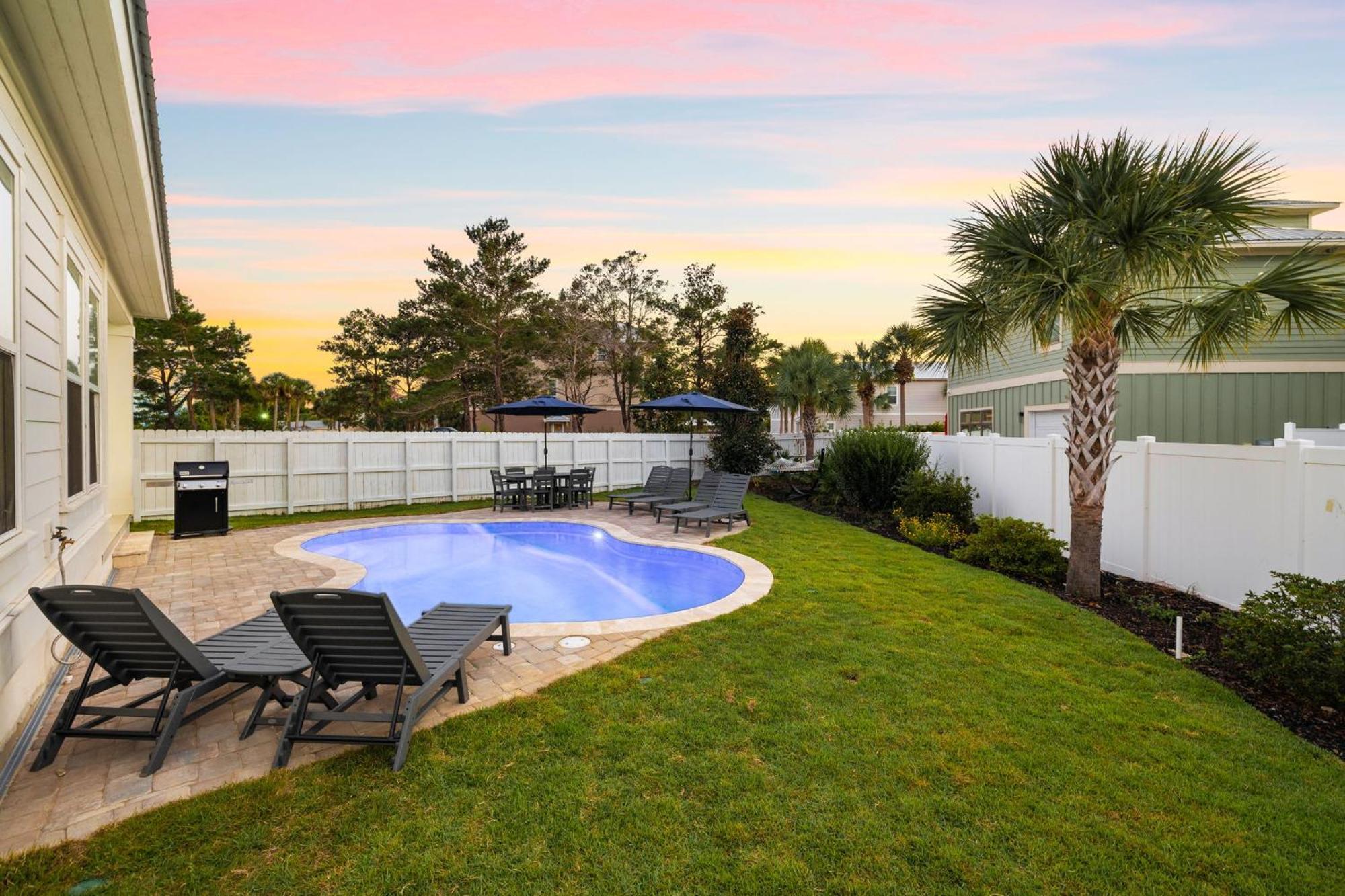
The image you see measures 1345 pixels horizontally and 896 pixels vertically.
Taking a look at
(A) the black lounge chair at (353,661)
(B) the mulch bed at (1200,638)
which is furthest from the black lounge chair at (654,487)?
(A) the black lounge chair at (353,661)

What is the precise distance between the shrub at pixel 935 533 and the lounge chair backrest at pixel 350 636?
829 cm

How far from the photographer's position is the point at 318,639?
323 centimetres

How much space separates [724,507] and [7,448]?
9291mm

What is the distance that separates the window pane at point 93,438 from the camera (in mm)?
6312

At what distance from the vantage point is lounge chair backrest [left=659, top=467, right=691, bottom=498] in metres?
13.3

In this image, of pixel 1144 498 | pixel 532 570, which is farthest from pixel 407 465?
pixel 1144 498

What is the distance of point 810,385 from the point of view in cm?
2320

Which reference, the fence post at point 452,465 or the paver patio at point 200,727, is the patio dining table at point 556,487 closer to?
the fence post at point 452,465

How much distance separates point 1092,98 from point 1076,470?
306 inches

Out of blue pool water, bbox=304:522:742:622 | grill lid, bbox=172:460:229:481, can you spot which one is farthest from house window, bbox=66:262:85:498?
grill lid, bbox=172:460:229:481

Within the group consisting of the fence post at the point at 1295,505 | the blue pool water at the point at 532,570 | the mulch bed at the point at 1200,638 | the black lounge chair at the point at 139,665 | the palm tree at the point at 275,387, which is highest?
the palm tree at the point at 275,387

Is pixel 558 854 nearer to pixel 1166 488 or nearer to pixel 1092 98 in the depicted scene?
pixel 1166 488

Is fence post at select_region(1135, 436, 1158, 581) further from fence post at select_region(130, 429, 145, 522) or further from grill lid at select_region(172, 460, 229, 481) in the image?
fence post at select_region(130, 429, 145, 522)

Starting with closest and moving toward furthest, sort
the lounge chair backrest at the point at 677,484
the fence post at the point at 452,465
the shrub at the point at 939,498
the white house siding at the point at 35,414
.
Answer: the white house siding at the point at 35,414 < the shrub at the point at 939,498 < the lounge chair backrest at the point at 677,484 < the fence post at the point at 452,465
